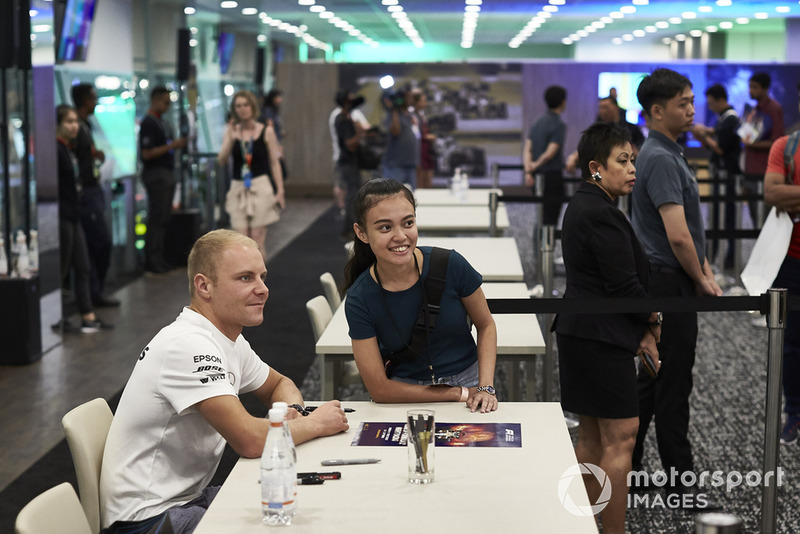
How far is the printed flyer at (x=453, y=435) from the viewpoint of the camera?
242 centimetres

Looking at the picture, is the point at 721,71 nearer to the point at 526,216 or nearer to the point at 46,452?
the point at 526,216

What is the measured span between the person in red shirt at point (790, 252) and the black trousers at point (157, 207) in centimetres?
610

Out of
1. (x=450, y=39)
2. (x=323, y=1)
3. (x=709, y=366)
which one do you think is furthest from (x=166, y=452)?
(x=450, y=39)

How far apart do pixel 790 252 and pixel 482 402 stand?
2364 millimetres

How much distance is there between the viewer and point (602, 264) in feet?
10.1

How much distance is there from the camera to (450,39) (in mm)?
23953

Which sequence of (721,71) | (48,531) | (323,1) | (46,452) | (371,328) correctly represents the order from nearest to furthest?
1. (48,531)
2. (371,328)
3. (46,452)
4. (323,1)
5. (721,71)

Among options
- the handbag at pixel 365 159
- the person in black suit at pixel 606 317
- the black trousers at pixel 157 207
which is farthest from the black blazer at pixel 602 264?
the handbag at pixel 365 159

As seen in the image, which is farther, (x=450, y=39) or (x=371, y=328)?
(x=450, y=39)

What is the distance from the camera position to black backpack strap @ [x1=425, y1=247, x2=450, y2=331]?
2834 millimetres

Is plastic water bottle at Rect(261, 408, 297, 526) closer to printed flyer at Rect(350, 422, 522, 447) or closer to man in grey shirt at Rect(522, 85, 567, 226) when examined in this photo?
printed flyer at Rect(350, 422, 522, 447)

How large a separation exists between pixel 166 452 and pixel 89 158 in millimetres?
5218

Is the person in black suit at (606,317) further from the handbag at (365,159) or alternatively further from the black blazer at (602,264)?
the handbag at (365,159)

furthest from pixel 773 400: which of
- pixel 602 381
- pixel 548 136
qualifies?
pixel 548 136
